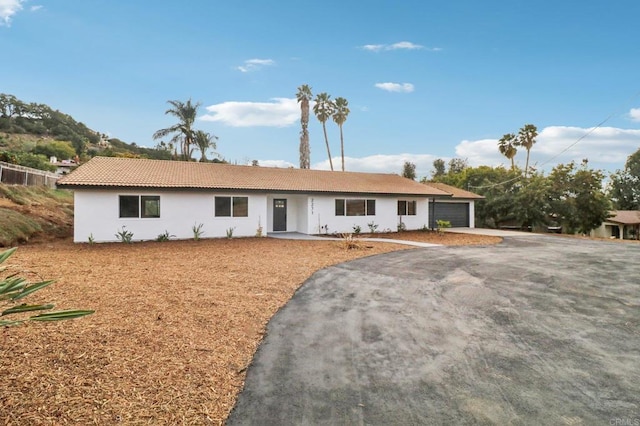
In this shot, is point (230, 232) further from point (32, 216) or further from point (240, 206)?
point (32, 216)

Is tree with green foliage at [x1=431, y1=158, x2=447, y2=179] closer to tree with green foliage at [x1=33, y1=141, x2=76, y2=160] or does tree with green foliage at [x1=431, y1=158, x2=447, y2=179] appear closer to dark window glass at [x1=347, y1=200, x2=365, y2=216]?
dark window glass at [x1=347, y1=200, x2=365, y2=216]

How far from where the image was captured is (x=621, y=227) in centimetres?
3325

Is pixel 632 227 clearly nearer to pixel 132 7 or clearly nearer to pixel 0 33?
pixel 132 7

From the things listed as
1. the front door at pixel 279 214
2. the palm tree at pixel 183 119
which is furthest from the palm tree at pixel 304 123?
the front door at pixel 279 214

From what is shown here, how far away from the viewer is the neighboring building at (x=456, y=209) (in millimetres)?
24281

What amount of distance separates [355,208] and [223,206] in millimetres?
7966

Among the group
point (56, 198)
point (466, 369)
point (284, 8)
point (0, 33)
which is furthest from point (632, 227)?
point (0, 33)

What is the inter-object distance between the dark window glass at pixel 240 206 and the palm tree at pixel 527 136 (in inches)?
1329

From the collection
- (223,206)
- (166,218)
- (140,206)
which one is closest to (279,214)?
(223,206)

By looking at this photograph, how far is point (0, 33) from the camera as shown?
17938 millimetres

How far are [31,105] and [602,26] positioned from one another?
315 ft

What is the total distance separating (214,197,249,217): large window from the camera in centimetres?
1638

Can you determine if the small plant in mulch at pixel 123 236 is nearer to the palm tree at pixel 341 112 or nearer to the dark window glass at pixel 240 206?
the dark window glass at pixel 240 206

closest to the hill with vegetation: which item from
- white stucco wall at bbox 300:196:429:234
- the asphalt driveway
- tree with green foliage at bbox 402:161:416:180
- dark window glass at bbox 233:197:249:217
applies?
tree with green foliage at bbox 402:161:416:180
